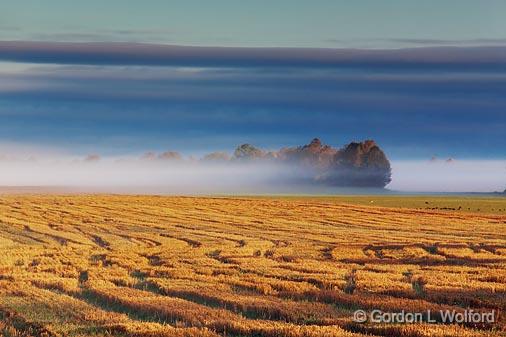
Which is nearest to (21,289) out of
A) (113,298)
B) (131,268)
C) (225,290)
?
(113,298)

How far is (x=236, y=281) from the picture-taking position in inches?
1209

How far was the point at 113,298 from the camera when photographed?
86.4 feet

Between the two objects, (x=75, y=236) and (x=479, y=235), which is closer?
(x=75, y=236)

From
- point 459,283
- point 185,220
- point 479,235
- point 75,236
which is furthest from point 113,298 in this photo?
point 185,220

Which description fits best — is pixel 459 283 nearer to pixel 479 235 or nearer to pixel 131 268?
pixel 131 268

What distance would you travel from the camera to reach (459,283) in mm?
30688

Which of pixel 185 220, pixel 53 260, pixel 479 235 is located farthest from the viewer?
pixel 185 220

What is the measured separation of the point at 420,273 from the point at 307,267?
4.56m

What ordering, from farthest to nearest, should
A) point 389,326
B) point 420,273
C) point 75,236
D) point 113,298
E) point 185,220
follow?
1. point 185,220
2. point 75,236
3. point 420,273
4. point 113,298
5. point 389,326

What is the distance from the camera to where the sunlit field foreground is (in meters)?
21.5

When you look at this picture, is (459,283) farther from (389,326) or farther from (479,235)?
(479,235)

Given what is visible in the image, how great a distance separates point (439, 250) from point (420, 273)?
13.3 m

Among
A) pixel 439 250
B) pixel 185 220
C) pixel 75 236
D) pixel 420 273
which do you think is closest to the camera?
pixel 420 273

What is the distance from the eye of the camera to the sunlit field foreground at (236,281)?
21453 millimetres
